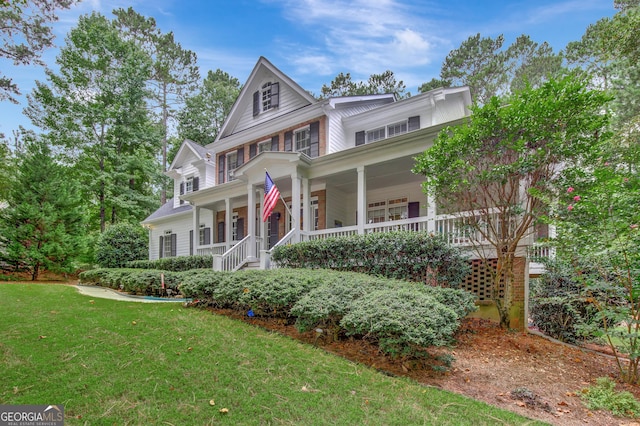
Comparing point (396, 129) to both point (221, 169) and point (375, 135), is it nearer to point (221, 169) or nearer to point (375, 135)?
point (375, 135)

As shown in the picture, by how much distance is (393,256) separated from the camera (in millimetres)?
8023

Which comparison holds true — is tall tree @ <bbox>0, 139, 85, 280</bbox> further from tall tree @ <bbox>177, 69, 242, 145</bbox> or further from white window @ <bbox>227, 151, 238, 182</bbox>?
tall tree @ <bbox>177, 69, 242, 145</bbox>

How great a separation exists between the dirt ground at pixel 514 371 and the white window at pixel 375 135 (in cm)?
891

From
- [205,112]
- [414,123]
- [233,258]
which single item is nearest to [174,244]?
[233,258]

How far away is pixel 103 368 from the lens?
12.6 ft

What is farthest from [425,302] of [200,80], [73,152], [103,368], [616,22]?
[200,80]

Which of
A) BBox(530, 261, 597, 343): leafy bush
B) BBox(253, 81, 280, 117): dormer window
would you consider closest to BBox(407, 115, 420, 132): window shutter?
BBox(253, 81, 280, 117): dormer window

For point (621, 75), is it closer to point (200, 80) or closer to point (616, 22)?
point (616, 22)

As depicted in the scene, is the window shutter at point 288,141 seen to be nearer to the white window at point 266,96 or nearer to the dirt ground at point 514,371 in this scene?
the white window at point 266,96

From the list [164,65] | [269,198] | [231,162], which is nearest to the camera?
[269,198]

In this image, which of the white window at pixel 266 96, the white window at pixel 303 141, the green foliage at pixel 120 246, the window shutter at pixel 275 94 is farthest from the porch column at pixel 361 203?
the green foliage at pixel 120 246

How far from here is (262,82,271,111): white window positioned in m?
16.0

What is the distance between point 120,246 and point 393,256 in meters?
16.6

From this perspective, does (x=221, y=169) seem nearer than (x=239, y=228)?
No
